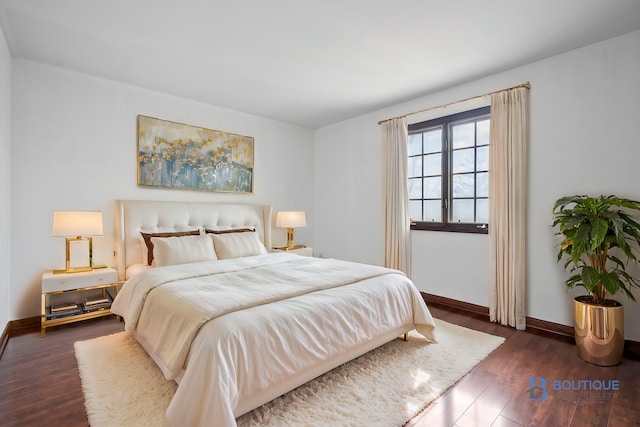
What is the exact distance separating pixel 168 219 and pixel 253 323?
2.55m

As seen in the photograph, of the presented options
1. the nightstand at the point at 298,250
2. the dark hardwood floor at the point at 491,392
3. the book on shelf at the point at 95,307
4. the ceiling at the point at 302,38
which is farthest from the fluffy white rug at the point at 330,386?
the ceiling at the point at 302,38

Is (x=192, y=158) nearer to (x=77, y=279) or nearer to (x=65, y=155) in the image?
(x=65, y=155)

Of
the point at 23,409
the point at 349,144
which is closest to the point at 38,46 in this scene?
the point at 23,409

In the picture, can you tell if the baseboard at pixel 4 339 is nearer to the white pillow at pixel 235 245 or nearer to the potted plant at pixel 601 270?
the white pillow at pixel 235 245

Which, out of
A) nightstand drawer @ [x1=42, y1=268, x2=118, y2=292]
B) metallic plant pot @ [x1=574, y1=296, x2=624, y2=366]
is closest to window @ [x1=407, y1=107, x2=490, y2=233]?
metallic plant pot @ [x1=574, y1=296, x2=624, y2=366]

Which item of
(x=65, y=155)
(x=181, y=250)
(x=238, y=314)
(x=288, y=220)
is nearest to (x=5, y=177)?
(x=65, y=155)

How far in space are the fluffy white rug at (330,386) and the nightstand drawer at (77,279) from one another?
0.58 meters

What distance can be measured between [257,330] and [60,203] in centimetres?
288

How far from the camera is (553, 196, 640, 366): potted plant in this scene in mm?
2254

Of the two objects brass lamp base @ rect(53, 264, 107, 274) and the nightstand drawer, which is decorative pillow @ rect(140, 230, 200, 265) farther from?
brass lamp base @ rect(53, 264, 107, 274)

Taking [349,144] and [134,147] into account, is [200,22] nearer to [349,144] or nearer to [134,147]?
[134,147]

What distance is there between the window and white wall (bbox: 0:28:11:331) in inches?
167

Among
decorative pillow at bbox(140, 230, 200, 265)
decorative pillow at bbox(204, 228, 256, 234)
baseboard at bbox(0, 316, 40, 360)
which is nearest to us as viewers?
baseboard at bbox(0, 316, 40, 360)

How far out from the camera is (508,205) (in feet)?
10.2
